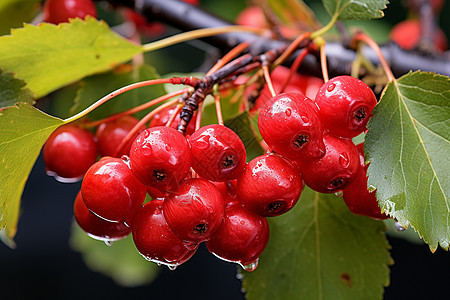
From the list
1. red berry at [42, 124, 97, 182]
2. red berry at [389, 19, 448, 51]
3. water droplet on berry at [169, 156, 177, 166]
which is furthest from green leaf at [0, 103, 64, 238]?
red berry at [389, 19, 448, 51]

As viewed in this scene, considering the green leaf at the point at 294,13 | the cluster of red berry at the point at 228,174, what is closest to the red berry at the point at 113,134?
the cluster of red berry at the point at 228,174

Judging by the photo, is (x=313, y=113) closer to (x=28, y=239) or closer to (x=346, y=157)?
(x=346, y=157)

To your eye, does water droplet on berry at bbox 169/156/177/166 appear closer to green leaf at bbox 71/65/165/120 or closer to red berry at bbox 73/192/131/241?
red berry at bbox 73/192/131/241

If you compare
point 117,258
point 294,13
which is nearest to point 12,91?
point 294,13

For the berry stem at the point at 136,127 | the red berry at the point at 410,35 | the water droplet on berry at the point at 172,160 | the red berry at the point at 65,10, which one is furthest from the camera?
the red berry at the point at 410,35

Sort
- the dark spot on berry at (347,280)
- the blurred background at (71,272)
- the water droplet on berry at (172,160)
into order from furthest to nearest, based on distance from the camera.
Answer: the blurred background at (71,272) < the dark spot on berry at (347,280) < the water droplet on berry at (172,160)

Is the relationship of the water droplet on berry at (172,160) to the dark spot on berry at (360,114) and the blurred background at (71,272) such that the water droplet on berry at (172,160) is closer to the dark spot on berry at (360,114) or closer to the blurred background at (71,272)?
the dark spot on berry at (360,114)
